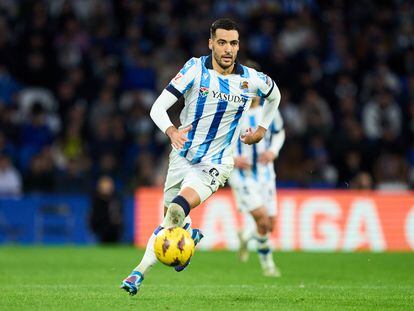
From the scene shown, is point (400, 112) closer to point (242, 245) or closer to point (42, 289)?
point (242, 245)

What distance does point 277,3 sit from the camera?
23656 mm

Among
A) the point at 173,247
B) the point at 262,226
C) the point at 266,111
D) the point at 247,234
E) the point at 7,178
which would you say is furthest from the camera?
the point at 7,178

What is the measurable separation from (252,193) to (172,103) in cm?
447

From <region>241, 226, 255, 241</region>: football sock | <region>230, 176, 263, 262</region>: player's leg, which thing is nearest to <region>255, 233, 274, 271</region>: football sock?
<region>230, 176, 263, 262</region>: player's leg

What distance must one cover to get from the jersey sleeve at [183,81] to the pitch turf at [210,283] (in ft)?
6.43

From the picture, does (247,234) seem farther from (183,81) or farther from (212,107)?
(183,81)

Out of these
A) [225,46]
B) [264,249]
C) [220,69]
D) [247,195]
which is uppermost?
[225,46]

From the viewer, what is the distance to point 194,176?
9.34 meters

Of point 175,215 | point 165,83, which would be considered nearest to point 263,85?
point 175,215

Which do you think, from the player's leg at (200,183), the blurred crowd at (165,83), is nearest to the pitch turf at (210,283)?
the player's leg at (200,183)

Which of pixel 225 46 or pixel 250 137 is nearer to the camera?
pixel 225 46

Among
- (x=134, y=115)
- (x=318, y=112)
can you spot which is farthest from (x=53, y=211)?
(x=318, y=112)

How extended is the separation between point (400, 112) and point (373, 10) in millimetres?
3360

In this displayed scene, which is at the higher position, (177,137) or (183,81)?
(183,81)
